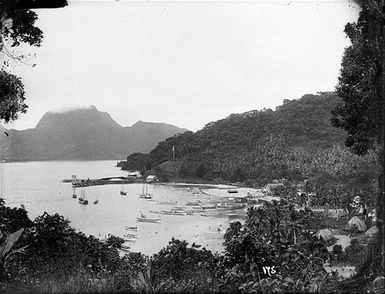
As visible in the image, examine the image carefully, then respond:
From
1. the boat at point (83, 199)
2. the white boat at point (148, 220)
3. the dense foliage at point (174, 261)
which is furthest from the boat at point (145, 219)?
the boat at point (83, 199)

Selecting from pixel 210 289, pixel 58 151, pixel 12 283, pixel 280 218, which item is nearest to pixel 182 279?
pixel 210 289

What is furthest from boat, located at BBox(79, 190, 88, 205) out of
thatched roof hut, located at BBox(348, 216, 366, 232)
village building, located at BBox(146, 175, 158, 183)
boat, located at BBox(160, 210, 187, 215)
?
thatched roof hut, located at BBox(348, 216, 366, 232)

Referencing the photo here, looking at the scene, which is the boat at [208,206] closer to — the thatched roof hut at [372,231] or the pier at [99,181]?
the pier at [99,181]

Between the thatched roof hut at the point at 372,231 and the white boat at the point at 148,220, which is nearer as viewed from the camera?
the thatched roof hut at the point at 372,231

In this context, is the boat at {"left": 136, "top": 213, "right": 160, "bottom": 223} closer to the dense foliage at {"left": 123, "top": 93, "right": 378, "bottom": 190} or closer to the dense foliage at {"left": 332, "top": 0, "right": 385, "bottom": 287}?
the dense foliage at {"left": 123, "top": 93, "right": 378, "bottom": 190}

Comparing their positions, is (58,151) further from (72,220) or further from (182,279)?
(182,279)
